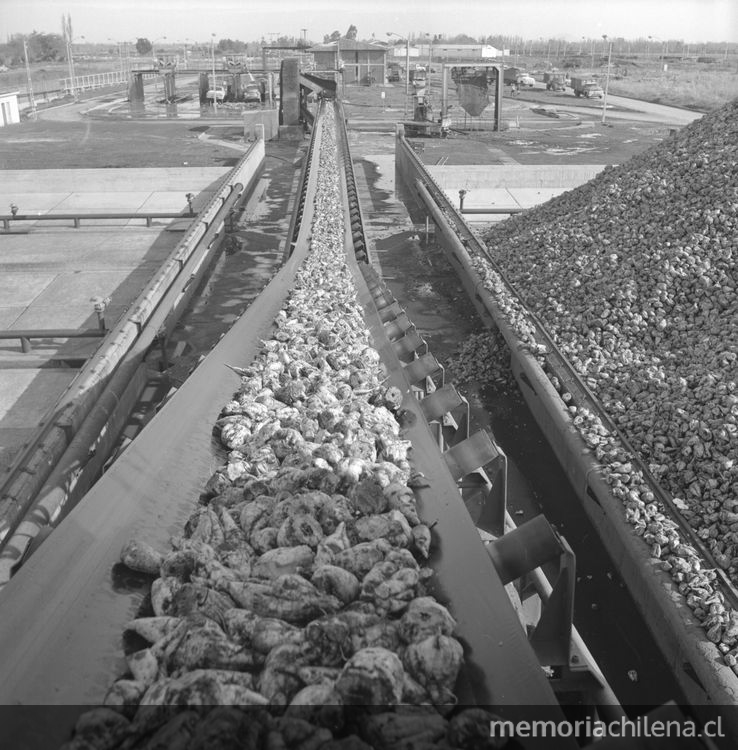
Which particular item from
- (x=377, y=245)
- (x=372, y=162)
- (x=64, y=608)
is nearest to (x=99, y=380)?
(x=64, y=608)

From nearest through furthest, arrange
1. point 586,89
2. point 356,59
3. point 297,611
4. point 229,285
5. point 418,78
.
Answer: point 297,611 < point 229,285 < point 586,89 < point 418,78 < point 356,59

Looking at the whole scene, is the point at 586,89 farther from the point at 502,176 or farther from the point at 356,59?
the point at 502,176

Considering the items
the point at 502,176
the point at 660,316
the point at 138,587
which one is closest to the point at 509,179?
the point at 502,176

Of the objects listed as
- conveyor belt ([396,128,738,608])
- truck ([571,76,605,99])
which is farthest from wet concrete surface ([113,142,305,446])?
truck ([571,76,605,99])

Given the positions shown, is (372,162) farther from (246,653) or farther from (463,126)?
(246,653)

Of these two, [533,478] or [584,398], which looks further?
[533,478]

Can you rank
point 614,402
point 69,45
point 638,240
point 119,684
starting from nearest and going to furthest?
point 119,684 < point 614,402 < point 638,240 < point 69,45

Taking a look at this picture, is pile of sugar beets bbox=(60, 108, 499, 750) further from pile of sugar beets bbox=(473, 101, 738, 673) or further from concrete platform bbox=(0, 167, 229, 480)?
concrete platform bbox=(0, 167, 229, 480)
